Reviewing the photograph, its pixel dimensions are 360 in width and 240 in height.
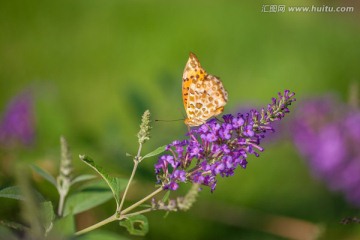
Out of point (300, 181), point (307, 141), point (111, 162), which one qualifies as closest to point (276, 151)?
point (300, 181)

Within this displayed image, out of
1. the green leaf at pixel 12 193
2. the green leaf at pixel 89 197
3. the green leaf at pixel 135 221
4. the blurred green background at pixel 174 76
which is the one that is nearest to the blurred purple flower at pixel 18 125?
the blurred green background at pixel 174 76

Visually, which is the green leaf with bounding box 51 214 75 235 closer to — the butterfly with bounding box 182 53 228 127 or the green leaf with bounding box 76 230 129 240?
the green leaf with bounding box 76 230 129 240

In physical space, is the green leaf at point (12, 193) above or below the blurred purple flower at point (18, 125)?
below

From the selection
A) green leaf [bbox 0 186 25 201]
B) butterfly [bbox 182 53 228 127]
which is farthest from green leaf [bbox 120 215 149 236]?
butterfly [bbox 182 53 228 127]

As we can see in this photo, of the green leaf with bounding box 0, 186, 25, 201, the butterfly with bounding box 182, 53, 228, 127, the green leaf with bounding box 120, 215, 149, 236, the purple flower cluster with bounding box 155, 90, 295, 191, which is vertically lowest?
the green leaf with bounding box 120, 215, 149, 236

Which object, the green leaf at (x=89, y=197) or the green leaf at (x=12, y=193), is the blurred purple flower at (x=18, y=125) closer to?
the green leaf at (x=89, y=197)

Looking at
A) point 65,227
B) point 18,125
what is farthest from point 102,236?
point 18,125
